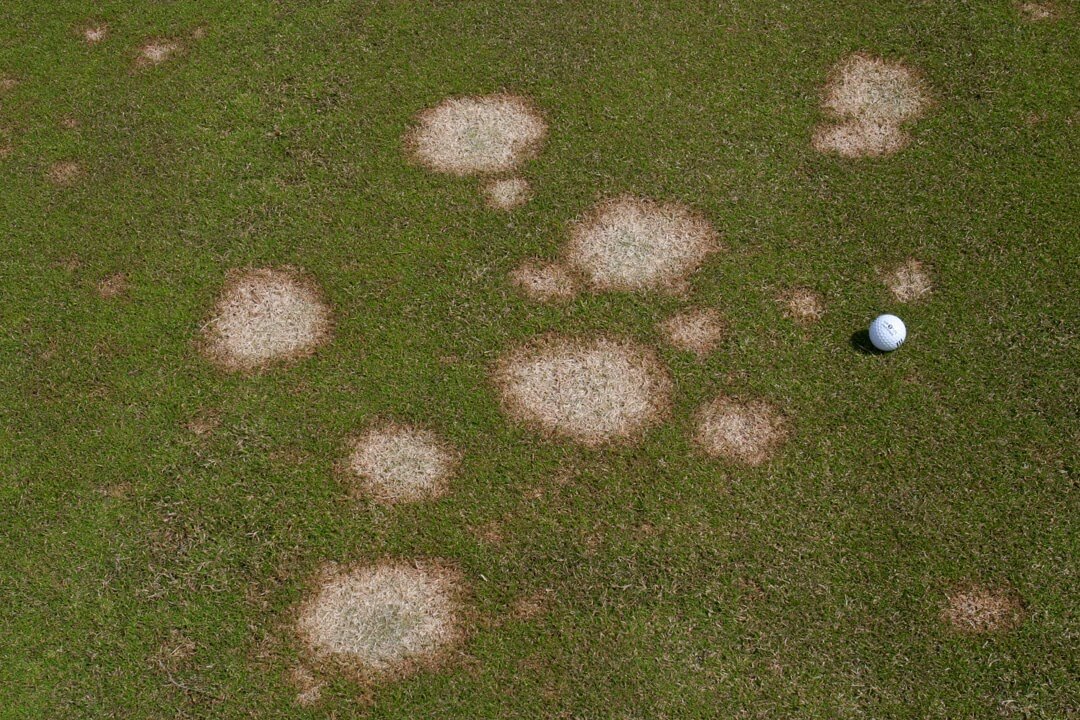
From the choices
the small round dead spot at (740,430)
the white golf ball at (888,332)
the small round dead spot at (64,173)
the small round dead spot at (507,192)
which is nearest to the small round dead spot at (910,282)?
the white golf ball at (888,332)

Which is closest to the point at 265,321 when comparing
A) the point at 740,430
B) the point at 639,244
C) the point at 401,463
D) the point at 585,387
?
the point at 401,463

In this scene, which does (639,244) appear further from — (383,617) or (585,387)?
(383,617)

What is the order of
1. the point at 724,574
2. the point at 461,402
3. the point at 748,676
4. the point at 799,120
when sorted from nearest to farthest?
the point at 748,676, the point at 724,574, the point at 461,402, the point at 799,120

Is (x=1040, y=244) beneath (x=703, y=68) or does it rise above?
beneath

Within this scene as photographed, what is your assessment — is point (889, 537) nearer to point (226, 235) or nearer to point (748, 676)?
point (748, 676)

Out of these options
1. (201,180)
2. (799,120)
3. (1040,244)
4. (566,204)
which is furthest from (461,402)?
(1040,244)

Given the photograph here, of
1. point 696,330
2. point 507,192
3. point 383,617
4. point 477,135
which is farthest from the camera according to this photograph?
point 477,135

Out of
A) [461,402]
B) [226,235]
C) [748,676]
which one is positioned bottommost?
[748,676]
